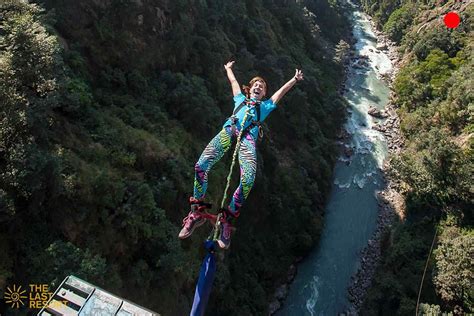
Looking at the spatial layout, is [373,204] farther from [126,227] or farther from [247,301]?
[126,227]

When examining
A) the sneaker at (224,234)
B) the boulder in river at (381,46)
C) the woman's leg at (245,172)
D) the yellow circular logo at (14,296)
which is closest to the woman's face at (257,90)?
the woman's leg at (245,172)

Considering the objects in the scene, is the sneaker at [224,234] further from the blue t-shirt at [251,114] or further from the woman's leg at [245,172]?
the blue t-shirt at [251,114]

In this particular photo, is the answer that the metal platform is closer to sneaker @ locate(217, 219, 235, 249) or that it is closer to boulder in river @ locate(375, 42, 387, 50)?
sneaker @ locate(217, 219, 235, 249)

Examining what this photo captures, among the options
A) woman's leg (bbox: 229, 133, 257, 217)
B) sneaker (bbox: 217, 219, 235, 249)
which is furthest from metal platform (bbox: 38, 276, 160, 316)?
woman's leg (bbox: 229, 133, 257, 217)

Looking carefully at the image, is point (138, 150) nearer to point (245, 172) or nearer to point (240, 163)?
point (240, 163)

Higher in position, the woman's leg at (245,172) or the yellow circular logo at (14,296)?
the woman's leg at (245,172)

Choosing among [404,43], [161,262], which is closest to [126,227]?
[161,262]

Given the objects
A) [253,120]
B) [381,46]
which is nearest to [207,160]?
[253,120]
